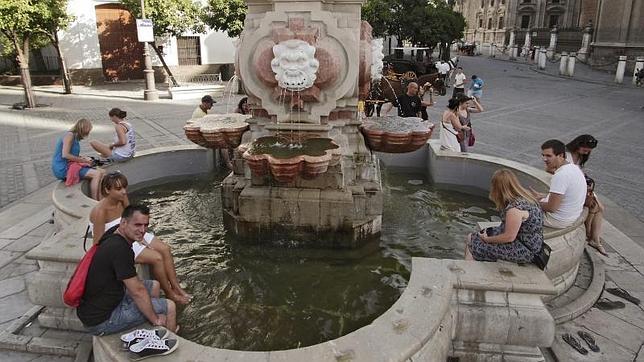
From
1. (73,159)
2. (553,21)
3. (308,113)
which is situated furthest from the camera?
(553,21)

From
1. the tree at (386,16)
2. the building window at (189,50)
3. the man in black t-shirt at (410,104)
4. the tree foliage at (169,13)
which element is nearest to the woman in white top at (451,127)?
the man in black t-shirt at (410,104)

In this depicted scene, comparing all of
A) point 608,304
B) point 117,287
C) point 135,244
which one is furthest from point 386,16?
point 117,287

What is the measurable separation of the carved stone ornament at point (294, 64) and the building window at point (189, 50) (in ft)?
78.2

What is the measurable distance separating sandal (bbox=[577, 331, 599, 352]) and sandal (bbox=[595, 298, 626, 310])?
56cm

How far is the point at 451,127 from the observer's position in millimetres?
7723

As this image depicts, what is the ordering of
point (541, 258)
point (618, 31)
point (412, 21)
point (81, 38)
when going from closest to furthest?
point (541, 258), point (81, 38), point (412, 21), point (618, 31)

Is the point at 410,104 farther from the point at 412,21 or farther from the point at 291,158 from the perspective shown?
the point at 412,21

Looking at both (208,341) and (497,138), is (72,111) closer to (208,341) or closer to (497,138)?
(497,138)

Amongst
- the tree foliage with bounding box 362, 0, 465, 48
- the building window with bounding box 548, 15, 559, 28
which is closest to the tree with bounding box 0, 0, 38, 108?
the tree foliage with bounding box 362, 0, 465, 48

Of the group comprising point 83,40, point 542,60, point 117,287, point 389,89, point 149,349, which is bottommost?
point 149,349

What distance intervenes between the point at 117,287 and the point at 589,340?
12.0 feet

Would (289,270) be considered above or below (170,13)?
below

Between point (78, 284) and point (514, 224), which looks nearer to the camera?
point (78, 284)

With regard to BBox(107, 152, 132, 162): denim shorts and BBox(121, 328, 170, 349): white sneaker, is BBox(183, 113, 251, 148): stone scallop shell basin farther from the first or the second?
BBox(121, 328, 170, 349): white sneaker
